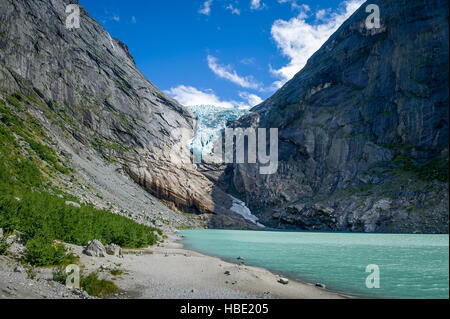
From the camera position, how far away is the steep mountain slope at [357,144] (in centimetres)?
7950

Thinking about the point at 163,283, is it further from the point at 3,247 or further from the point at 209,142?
the point at 209,142

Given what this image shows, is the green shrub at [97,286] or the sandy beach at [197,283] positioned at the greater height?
the green shrub at [97,286]

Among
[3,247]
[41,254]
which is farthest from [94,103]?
[41,254]

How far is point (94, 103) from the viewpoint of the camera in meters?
105

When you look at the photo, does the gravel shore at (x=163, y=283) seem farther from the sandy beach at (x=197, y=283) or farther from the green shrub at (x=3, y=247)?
the green shrub at (x=3, y=247)

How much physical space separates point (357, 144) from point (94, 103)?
10149cm

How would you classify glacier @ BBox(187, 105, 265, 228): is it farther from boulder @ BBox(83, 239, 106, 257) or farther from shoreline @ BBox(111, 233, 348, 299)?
boulder @ BBox(83, 239, 106, 257)

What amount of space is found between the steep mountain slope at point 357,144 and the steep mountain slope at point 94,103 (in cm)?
2837

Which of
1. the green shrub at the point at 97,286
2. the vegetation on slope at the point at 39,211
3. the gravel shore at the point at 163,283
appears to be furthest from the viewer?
the vegetation on slope at the point at 39,211

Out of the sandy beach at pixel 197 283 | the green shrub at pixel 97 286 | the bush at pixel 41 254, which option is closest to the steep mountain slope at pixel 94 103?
the sandy beach at pixel 197 283

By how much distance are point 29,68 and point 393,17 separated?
125 meters

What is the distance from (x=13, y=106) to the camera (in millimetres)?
59250

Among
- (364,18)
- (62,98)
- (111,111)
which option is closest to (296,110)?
(364,18)
